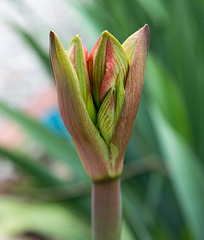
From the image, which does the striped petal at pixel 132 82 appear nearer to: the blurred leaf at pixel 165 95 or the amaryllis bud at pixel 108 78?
the amaryllis bud at pixel 108 78

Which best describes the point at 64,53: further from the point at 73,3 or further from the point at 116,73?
the point at 73,3

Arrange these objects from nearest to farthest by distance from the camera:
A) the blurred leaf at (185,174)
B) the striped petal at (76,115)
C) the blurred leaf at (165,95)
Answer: the striped petal at (76,115), the blurred leaf at (185,174), the blurred leaf at (165,95)

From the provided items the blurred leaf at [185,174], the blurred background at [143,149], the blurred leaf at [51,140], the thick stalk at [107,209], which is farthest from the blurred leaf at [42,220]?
the thick stalk at [107,209]

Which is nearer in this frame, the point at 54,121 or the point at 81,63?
the point at 81,63

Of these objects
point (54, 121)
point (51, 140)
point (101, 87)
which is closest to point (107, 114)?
point (101, 87)

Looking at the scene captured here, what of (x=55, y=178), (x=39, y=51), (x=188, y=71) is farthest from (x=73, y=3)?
(x=55, y=178)

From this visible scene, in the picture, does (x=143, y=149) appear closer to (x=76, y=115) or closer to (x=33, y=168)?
(x=33, y=168)
